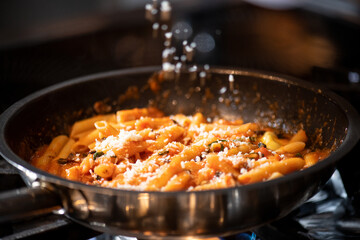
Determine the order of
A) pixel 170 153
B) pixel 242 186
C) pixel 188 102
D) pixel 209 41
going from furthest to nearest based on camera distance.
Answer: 1. pixel 209 41
2. pixel 188 102
3. pixel 170 153
4. pixel 242 186

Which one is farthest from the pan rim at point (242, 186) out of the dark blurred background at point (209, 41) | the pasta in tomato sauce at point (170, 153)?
the dark blurred background at point (209, 41)

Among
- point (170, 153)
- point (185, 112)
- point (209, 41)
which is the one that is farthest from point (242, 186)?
point (209, 41)

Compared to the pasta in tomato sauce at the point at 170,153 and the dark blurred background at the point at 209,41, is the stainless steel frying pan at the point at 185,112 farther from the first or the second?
the dark blurred background at the point at 209,41

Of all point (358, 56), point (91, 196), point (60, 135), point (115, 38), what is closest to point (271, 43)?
point (358, 56)

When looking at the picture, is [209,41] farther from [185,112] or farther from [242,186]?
[242,186]

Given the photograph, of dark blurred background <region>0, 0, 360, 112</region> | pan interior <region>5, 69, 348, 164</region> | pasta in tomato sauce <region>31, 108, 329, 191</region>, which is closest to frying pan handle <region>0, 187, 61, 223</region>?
pasta in tomato sauce <region>31, 108, 329, 191</region>

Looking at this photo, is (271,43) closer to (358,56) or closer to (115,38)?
(358,56)

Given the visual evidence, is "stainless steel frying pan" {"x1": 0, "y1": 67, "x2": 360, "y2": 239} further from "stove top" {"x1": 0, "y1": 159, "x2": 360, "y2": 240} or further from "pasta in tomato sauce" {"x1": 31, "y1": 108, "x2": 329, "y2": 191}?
"stove top" {"x1": 0, "y1": 159, "x2": 360, "y2": 240}
